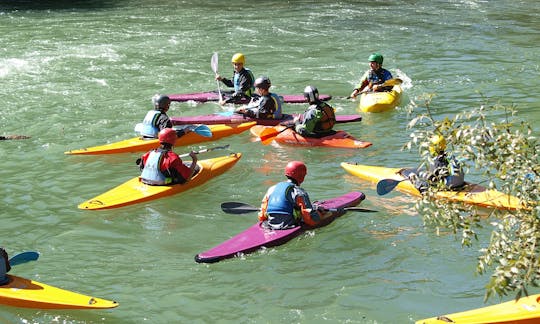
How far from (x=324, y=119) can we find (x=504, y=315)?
6033mm

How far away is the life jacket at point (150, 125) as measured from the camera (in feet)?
36.5

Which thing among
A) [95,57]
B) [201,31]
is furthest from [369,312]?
[201,31]

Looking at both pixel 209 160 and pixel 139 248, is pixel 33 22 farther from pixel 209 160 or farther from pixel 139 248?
pixel 139 248

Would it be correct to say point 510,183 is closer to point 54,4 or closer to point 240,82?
point 240,82

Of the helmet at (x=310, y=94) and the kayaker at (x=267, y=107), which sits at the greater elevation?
the helmet at (x=310, y=94)

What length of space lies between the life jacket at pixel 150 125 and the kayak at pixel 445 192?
2.80 metres

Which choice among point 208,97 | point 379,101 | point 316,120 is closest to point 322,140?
point 316,120

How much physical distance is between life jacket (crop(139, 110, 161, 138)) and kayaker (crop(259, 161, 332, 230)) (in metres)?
3.64

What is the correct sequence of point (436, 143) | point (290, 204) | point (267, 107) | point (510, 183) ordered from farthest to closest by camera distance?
point (267, 107)
point (290, 204)
point (436, 143)
point (510, 183)

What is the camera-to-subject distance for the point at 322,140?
1160cm

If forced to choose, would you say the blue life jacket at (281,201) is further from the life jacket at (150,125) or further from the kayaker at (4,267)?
the life jacket at (150,125)

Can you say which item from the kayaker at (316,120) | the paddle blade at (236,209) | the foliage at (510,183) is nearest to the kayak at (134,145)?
the kayaker at (316,120)

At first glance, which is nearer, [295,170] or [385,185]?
[295,170]

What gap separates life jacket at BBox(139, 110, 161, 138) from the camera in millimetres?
11124
